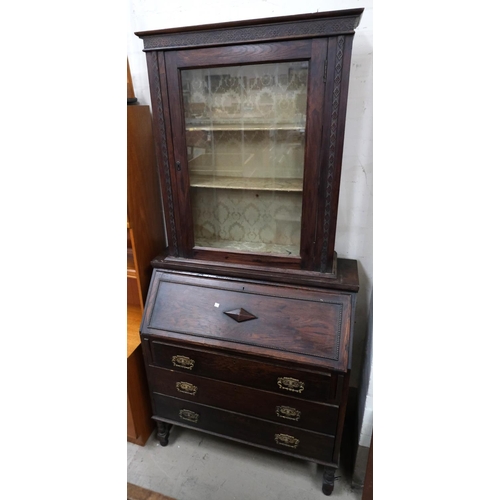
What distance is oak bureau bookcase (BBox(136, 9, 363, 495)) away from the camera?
95cm

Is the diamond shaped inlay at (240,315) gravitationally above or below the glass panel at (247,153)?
below

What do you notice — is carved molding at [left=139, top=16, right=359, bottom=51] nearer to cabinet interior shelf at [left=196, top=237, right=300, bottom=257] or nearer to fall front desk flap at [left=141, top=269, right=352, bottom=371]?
cabinet interior shelf at [left=196, top=237, right=300, bottom=257]

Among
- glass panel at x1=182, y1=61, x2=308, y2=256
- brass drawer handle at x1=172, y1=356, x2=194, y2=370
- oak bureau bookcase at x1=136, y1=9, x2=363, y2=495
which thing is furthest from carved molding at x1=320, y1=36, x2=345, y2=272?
brass drawer handle at x1=172, y1=356, x2=194, y2=370

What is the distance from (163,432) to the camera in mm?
1414

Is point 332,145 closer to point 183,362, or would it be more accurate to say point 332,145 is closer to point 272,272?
point 272,272

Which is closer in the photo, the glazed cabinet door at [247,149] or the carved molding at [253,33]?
the carved molding at [253,33]

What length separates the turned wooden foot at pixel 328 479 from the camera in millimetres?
1204

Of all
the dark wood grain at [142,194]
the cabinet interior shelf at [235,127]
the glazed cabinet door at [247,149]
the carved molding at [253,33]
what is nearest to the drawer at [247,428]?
the dark wood grain at [142,194]

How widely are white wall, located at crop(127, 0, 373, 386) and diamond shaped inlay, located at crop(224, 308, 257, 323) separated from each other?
53cm

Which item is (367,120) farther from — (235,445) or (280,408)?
(235,445)

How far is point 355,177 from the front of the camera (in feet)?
4.14

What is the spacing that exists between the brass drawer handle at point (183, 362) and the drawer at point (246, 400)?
5cm

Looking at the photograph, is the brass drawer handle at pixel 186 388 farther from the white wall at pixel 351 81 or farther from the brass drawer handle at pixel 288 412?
the white wall at pixel 351 81
